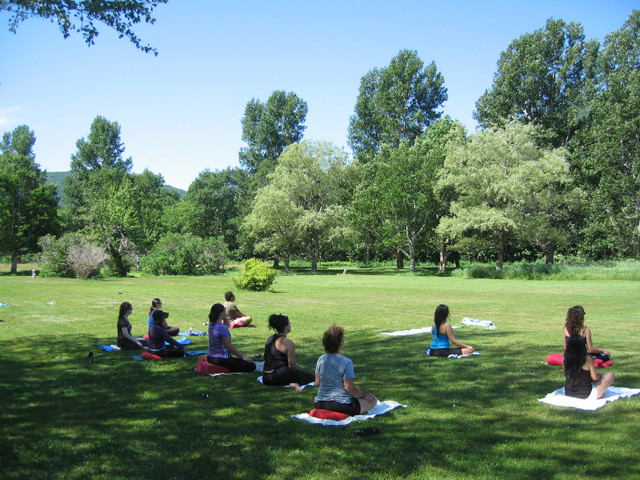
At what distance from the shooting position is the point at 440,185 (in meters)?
49.9

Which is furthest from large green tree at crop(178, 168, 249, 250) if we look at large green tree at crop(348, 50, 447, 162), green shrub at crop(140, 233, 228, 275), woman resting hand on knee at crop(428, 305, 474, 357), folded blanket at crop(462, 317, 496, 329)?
woman resting hand on knee at crop(428, 305, 474, 357)

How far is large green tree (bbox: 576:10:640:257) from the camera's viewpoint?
45.8 m

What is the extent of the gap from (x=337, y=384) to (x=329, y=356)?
0.37 metres

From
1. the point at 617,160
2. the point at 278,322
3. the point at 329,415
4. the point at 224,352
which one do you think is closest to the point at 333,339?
the point at 329,415

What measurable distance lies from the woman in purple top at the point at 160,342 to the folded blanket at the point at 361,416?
194 inches

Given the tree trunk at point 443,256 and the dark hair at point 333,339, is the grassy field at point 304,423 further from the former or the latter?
the tree trunk at point 443,256

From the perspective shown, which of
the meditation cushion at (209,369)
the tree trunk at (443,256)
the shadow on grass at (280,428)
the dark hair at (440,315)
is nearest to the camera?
the shadow on grass at (280,428)

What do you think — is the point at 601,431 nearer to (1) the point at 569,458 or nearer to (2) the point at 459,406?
(1) the point at 569,458

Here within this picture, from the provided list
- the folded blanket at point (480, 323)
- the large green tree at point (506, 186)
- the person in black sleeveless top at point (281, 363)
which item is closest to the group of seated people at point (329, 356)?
the person in black sleeveless top at point (281, 363)

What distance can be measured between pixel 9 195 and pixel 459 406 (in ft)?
216

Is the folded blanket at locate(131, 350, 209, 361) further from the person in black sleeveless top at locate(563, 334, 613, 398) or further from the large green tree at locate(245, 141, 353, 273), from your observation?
the large green tree at locate(245, 141, 353, 273)

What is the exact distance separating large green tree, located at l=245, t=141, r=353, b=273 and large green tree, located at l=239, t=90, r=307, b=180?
19.7 meters

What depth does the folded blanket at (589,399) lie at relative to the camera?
270 inches

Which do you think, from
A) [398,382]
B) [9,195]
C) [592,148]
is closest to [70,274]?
[9,195]
